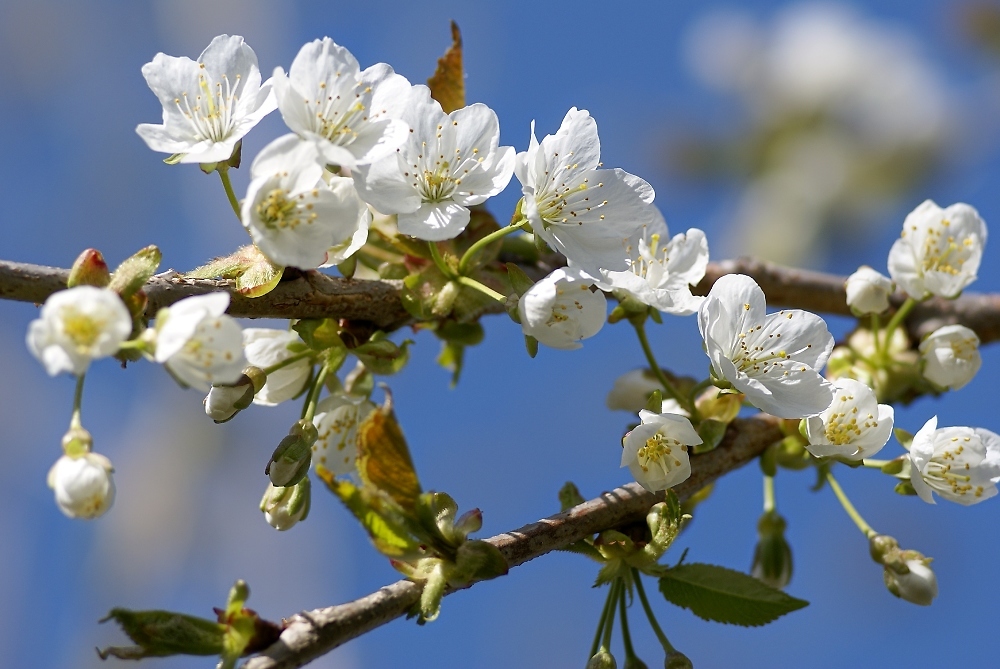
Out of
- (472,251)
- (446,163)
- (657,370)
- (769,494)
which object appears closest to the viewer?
(446,163)

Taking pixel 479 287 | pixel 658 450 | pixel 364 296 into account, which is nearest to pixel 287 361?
pixel 364 296

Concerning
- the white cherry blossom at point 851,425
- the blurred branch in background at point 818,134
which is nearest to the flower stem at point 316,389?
the white cherry blossom at point 851,425

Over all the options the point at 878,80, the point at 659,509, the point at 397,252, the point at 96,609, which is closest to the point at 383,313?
the point at 397,252

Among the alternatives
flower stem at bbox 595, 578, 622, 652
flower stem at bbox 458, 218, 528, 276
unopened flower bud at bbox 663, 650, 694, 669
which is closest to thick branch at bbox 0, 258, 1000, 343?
flower stem at bbox 458, 218, 528, 276

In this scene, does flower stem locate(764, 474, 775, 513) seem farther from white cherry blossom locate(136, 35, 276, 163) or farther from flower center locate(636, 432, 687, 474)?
white cherry blossom locate(136, 35, 276, 163)

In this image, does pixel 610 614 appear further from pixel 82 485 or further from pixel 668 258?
pixel 82 485

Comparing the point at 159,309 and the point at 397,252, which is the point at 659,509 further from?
the point at 159,309
